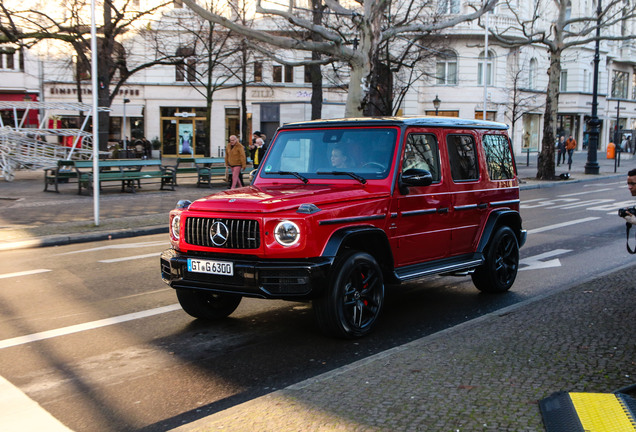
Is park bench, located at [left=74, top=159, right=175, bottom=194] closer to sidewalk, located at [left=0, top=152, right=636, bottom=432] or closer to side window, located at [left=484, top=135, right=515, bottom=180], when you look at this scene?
side window, located at [left=484, top=135, right=515, bottom=180]

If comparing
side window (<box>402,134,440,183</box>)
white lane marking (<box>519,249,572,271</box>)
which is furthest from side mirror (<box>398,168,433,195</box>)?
white lane marking (<box>519,249,572,271</box>)

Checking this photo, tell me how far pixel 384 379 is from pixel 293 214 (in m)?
1.65

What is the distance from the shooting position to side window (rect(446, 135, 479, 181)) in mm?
7504

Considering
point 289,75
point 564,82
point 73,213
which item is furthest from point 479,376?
point 564,82

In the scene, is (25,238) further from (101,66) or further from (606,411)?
(101,66)

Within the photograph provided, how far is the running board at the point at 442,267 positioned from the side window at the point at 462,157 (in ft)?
2.92

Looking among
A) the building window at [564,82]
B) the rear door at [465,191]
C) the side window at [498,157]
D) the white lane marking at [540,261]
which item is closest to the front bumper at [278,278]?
Answer: the rear door at [465,191]

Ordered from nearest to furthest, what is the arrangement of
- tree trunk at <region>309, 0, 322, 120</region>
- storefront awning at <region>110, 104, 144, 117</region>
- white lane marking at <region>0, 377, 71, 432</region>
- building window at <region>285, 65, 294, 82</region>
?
1. white lane marking at <region>0, 377, 71, 432</region>
2. tree trunk at <region>309, 0, 322, 120</region>
3. storefront awning at <region>110, 104, 144, 117</region>
4. building window at <region>285, 65, 294, 82</region>

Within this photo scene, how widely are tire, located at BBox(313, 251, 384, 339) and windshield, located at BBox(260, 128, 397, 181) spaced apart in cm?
96

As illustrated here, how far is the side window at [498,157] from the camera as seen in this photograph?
8.14 m

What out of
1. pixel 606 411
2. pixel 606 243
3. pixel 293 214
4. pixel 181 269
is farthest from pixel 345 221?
pixel 606 243

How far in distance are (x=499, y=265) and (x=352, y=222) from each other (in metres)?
2.87

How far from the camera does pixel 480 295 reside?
27.0 ft

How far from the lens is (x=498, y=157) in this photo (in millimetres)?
8359
